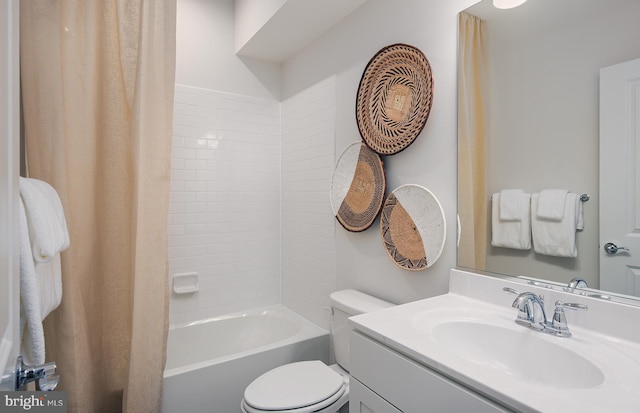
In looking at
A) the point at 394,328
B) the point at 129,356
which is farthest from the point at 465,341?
the point at 129,356

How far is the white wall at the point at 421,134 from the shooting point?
4.72ft

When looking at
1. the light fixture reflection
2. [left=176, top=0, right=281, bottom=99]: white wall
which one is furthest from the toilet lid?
[left=176, top=0, right=281, bottom=99]: white wall

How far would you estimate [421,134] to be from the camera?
5.10 feet

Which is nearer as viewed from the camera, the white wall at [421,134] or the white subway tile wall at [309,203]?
the white wall at [421,134]

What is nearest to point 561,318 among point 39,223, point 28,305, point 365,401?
point 365,401

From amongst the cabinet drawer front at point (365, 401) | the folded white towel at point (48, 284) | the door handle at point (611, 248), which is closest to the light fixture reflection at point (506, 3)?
the door handle at point (611, 248)

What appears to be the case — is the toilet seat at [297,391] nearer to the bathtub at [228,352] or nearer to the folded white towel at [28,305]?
the bathtub at [228,352]

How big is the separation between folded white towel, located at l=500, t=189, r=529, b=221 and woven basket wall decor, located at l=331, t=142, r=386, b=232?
0.58 m

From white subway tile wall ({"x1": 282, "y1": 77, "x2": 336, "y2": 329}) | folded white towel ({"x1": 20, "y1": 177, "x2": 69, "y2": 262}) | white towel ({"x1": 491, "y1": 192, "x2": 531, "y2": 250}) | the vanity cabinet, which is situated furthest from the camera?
white subway tile wall ({"x1": 282, "y1": 77, "x2": 336, "y2": 329})

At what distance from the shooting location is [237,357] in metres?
1.85

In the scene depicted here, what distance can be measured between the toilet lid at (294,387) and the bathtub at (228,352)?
344mm

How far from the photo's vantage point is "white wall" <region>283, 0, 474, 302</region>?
1438 mm

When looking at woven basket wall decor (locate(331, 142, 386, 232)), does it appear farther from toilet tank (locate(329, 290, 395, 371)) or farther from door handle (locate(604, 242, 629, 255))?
door handle (locate(604, 242, 629, 255))

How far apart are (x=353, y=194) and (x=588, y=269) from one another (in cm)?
112
